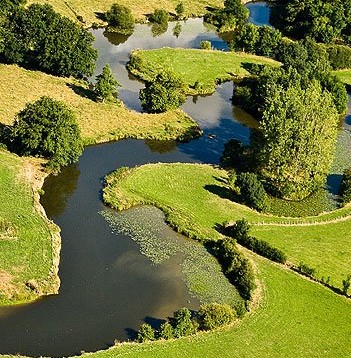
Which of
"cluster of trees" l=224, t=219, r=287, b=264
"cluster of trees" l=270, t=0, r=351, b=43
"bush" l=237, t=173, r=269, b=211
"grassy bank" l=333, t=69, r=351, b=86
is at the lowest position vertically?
"cluster of trees" l=224, t=219, r=287, b=264

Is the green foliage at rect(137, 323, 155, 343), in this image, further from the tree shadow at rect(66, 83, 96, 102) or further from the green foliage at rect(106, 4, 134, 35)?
the green foliage at rect(106, 4, 134, 35)

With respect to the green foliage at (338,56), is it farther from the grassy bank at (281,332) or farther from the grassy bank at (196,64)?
the grassy bank at (281,332)

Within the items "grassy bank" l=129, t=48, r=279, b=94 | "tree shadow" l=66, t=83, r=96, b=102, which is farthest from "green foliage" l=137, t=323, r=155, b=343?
"grassy bank" l=129, t=48, r=279, b=94

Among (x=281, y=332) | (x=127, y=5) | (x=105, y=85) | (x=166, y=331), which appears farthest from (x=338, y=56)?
(x=166, y=331)

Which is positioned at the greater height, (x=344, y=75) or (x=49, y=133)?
(x=344, y=75)

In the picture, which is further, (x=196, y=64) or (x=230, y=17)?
(x=230, y=17)

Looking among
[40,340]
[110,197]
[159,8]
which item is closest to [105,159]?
[110,197]

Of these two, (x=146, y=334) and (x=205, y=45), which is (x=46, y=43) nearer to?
(x=205, y=45)

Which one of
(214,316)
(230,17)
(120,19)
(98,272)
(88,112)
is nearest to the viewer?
(214,316)
